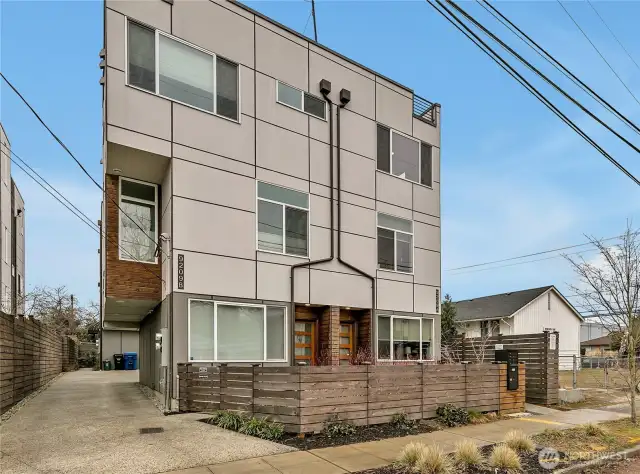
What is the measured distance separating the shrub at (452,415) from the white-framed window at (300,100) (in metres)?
8.47

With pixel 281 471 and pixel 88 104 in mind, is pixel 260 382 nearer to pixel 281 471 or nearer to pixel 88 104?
pixel 281 471

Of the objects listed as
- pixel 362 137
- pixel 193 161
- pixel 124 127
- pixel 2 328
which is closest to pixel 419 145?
pixel 362 137

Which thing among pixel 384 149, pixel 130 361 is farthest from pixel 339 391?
pixel 130 361

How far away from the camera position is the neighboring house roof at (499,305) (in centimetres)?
3109

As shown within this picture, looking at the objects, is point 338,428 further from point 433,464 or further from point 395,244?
point 395,244

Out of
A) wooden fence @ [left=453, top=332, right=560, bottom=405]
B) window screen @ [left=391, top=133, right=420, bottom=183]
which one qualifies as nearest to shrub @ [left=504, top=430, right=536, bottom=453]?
wooden fence @ [left=453, top=332, right=560, bottom=405]

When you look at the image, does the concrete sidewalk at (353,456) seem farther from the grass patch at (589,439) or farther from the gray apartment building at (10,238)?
the gray apartment building at (10,238)

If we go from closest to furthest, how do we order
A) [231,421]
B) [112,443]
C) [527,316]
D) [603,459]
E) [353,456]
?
1. [353,456]
2. [603,459]
3. [112,443]
4. [231,421]
5. [527,316]

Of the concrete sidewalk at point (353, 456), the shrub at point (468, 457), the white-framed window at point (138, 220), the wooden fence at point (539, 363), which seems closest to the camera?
the concrete sidewalk at point (353, 456)

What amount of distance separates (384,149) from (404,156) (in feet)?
3.06

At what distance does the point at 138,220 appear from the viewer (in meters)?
11.9

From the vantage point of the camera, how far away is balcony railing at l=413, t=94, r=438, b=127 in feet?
55.0

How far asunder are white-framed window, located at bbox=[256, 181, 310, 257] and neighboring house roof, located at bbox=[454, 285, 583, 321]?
21.7 meters

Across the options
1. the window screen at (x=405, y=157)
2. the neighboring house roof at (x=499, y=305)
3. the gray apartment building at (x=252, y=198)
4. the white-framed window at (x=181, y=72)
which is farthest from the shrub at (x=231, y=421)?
the neighboring house roof at (x=499, y=305)
